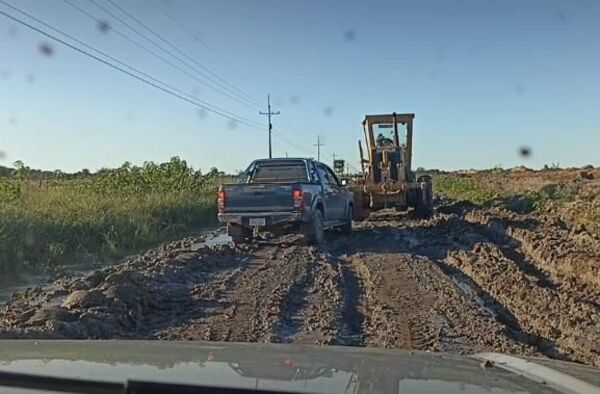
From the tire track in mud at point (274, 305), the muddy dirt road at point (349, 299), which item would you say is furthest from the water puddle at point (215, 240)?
the tire track in mud at point (274, 305)

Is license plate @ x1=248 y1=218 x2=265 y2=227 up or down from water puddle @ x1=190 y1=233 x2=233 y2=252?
up

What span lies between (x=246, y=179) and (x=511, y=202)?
16.9m

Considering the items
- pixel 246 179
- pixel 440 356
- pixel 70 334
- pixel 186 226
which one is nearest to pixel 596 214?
pixel 246 179

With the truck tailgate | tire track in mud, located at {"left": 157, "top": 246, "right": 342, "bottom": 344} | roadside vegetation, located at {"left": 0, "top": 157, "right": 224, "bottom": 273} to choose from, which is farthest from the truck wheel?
tire track in mud, located at {"left": 157, "top": 246, "right": 342, "bottom": 344}

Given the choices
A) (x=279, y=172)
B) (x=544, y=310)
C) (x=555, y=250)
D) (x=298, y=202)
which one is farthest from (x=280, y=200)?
(x=544, y=310)

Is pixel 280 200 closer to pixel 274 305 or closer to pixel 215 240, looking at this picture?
pixel 215 240

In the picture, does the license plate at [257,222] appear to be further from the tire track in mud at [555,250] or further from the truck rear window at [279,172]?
the tire track in mud at [555,250]

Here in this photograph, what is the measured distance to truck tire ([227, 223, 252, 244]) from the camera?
1739 cm

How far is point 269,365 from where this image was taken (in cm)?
358

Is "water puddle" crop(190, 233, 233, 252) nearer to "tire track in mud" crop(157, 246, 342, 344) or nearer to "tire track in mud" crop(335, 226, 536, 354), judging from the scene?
"tire track in mud" crop(157, 246, 342, 344)

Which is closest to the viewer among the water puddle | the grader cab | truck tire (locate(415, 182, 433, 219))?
the water puddle

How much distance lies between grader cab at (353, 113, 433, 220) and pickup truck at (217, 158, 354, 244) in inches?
237

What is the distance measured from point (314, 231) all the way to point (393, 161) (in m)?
8.80

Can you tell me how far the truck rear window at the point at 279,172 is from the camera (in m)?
18.0
